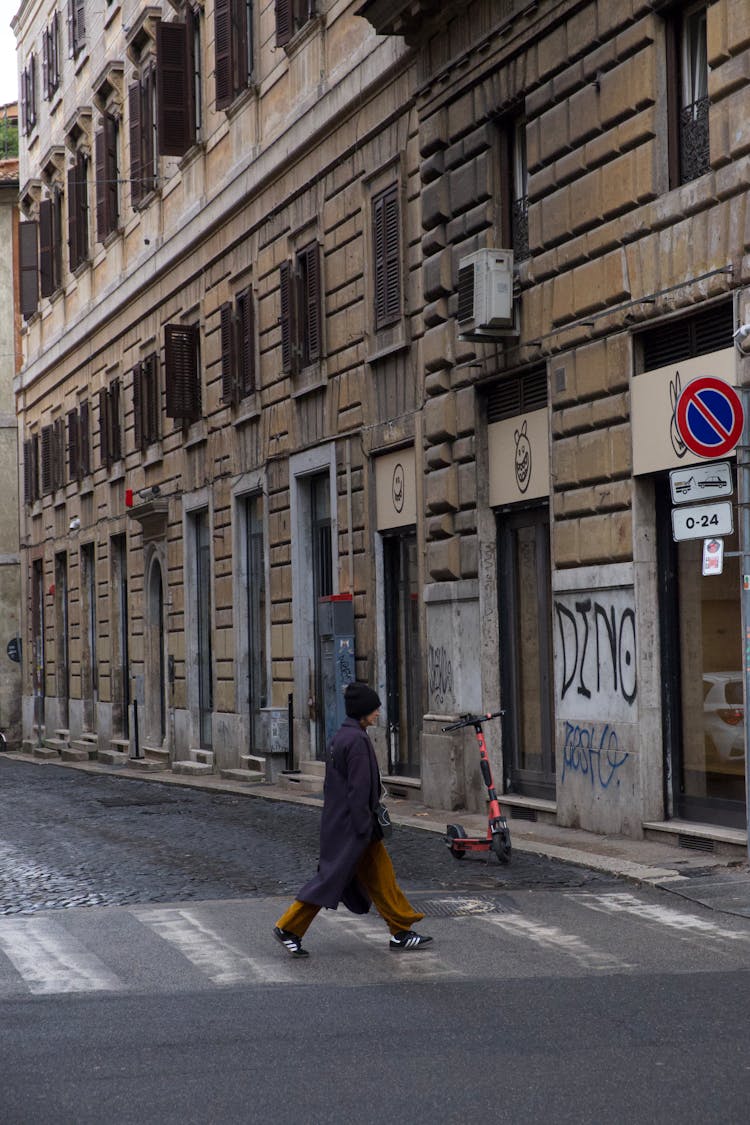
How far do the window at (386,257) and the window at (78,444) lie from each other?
1613 cm

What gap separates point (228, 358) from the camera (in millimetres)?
25125

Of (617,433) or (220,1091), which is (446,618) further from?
(220,1091)

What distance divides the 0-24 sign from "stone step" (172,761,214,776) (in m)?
14.5

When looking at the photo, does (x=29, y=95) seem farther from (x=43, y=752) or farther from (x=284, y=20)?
(x=284, y=20)

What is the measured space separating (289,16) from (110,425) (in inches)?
466

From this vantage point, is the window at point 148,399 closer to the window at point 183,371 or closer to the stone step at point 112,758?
the window at point 183,371

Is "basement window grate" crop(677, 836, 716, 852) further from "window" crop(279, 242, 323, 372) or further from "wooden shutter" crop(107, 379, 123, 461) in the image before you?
"wooden shutter" crop(107, 379, 123, 461)

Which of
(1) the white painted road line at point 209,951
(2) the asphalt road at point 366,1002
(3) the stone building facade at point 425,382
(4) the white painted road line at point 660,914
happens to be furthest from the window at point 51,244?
(4) the white painted road line at point 660,914

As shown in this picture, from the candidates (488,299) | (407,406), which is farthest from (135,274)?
(488,299)

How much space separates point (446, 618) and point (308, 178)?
675 cm

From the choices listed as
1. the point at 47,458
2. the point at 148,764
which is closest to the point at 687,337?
the point at 148,764

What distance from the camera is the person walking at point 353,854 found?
9.48 metres

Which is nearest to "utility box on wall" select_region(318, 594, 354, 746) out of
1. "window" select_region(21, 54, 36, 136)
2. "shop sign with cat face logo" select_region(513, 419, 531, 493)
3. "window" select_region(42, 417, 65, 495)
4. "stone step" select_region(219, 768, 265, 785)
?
"stone step" select_region(219, 768, 265, 785)

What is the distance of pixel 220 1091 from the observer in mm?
6414
